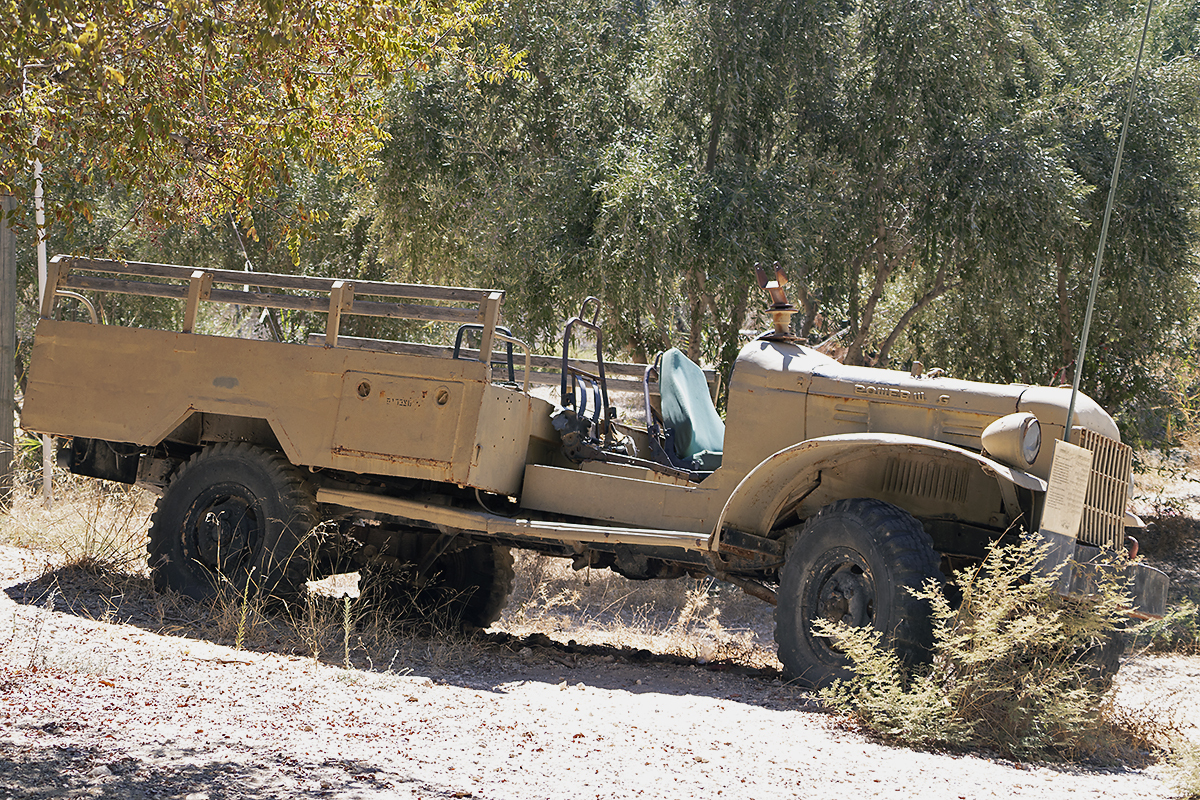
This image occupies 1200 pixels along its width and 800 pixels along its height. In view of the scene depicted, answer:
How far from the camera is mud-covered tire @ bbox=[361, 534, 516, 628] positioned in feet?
25.6

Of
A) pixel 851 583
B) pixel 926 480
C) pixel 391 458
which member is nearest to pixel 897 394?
pixel 926 480

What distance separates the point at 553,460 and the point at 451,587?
140 cm

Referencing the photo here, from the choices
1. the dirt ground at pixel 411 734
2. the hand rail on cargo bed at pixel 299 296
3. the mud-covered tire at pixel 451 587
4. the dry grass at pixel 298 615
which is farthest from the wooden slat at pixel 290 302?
the dirt ground at pixel 411 734

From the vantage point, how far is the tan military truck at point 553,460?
5.63 m

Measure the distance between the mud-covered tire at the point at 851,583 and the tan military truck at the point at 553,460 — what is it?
11 millimetres

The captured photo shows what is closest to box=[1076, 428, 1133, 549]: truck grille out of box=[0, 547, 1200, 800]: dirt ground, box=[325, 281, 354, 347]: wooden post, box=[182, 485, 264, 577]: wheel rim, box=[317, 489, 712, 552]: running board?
box=[0, 547, 1200, 800]: dirt ground

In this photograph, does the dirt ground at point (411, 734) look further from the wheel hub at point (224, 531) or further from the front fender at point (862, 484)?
the front fender at point (862, 484)

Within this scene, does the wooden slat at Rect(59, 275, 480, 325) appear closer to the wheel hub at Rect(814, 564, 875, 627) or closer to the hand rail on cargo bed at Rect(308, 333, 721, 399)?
the hand rail on cargo bed at Rect(308, 333, 721, 399)

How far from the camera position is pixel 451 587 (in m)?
8.12

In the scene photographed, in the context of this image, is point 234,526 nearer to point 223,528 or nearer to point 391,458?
point 223,528

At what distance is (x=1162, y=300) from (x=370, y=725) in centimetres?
1104

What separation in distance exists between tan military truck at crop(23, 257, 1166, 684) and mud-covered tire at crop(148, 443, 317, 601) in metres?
0.01

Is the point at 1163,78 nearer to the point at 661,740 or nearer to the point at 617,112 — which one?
the point at 617,112

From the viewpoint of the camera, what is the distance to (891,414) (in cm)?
602
